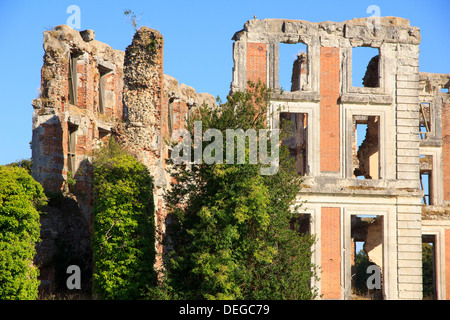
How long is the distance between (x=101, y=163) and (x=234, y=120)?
4.27 m

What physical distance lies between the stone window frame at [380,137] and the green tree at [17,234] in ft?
35.3

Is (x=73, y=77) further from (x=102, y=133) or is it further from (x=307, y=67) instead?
(x=307, y=67)

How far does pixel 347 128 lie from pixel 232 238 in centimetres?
775

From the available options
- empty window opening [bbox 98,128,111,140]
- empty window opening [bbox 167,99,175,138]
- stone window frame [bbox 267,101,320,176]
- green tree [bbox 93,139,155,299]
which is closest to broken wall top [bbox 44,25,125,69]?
empty window opening [bbox 98,128,111,140]

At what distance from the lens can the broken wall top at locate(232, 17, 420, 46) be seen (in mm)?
25750

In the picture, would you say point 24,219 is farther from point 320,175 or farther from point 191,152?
point 320,175

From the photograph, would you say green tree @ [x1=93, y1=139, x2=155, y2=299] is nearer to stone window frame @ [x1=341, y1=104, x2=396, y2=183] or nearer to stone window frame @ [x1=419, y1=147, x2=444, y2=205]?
stone window frame @ [x1=341, y1=104, x2=396, y2=183]

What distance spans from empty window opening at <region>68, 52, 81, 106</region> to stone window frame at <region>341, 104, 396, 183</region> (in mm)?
10922

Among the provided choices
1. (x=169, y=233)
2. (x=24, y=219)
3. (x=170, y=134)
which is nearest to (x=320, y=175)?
(x=169, y=233)

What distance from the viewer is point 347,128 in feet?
83.6

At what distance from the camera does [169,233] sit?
20.6 m

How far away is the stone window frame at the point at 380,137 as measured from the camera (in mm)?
25297

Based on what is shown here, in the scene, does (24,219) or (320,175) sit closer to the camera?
(24,219)

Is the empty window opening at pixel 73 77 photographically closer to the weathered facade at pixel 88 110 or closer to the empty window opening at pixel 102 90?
the weathered facade at pixel 88 110
